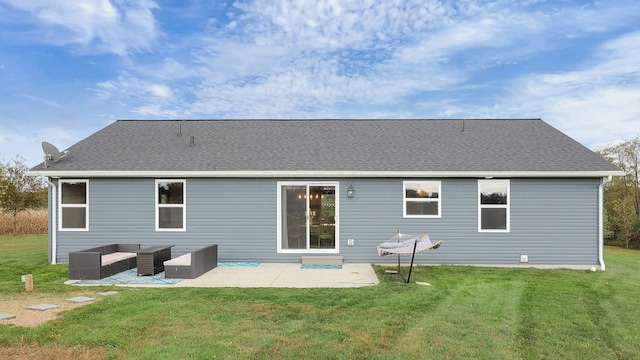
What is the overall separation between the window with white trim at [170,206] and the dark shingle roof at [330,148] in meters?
0.54

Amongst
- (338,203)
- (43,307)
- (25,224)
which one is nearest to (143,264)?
(43,307)

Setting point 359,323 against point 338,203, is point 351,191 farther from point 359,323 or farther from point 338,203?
point 359,323

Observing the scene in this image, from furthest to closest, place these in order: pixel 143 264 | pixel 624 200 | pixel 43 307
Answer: pixel 624 200
pixel 143 264
pixel 43 307

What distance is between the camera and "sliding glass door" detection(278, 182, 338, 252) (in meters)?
9.88

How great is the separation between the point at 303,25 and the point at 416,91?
7818 mm

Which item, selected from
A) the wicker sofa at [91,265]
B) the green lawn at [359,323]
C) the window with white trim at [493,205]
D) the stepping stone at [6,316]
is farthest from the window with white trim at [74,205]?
the window with white trim at [493,205]

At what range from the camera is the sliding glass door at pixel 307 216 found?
9.88m

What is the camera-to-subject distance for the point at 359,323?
482cm

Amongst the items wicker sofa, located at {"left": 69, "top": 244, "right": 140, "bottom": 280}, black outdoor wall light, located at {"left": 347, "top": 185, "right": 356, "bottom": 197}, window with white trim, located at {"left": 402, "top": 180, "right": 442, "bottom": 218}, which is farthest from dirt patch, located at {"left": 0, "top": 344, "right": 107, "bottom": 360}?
window with white trim, located at {"left": 402, "top": 180, "right": 442, "bottom": 218}

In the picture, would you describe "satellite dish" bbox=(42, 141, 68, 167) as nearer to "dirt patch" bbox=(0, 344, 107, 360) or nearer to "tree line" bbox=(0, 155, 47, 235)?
"dirt patch" bbox=(0, 344, 107, 360)

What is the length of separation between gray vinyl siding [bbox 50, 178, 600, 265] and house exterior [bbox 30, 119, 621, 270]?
0.03m

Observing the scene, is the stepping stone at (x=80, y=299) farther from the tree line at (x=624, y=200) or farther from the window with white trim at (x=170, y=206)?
the tree line at (x=624, y=200)

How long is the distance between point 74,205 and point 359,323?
8.83m

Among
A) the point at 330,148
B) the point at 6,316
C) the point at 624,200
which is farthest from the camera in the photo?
the point at 624,200
